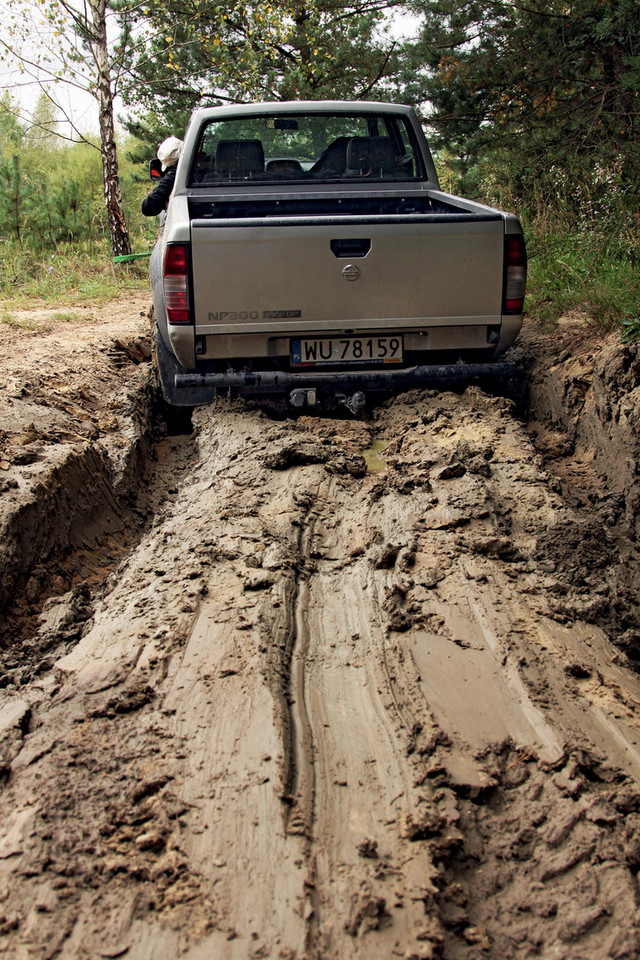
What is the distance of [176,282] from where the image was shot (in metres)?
4.40

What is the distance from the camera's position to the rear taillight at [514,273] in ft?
15.1

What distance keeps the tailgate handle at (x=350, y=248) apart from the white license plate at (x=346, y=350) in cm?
51

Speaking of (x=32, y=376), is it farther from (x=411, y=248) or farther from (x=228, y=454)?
(x=411, y=248)

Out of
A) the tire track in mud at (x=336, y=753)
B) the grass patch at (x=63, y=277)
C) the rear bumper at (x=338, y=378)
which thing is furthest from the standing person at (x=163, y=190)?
the tire track in mud at (x=336, y=753)

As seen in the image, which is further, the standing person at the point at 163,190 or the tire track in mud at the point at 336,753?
the standing person at the point at 163,190

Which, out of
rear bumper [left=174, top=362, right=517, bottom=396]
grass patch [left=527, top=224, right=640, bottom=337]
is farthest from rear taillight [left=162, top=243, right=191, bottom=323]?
grass patch [left=527, top=224, right=640, bottom=337]

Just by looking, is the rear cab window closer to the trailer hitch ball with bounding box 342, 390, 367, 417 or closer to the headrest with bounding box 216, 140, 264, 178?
the headrest with bounding box 216, 140, 264, 178

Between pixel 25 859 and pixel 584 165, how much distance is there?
868 cm

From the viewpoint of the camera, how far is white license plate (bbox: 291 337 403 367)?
4719 mm

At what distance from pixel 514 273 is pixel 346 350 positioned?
44.9 inches

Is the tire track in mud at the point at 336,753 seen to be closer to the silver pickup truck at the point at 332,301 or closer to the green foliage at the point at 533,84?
the silver pickup truck at the point at 332,301

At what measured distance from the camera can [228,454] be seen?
4289 millimetres

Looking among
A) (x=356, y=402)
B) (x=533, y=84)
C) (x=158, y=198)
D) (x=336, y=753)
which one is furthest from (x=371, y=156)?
(x=336, y=753)

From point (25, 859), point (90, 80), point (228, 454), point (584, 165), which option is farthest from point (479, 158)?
point (25, 859)
